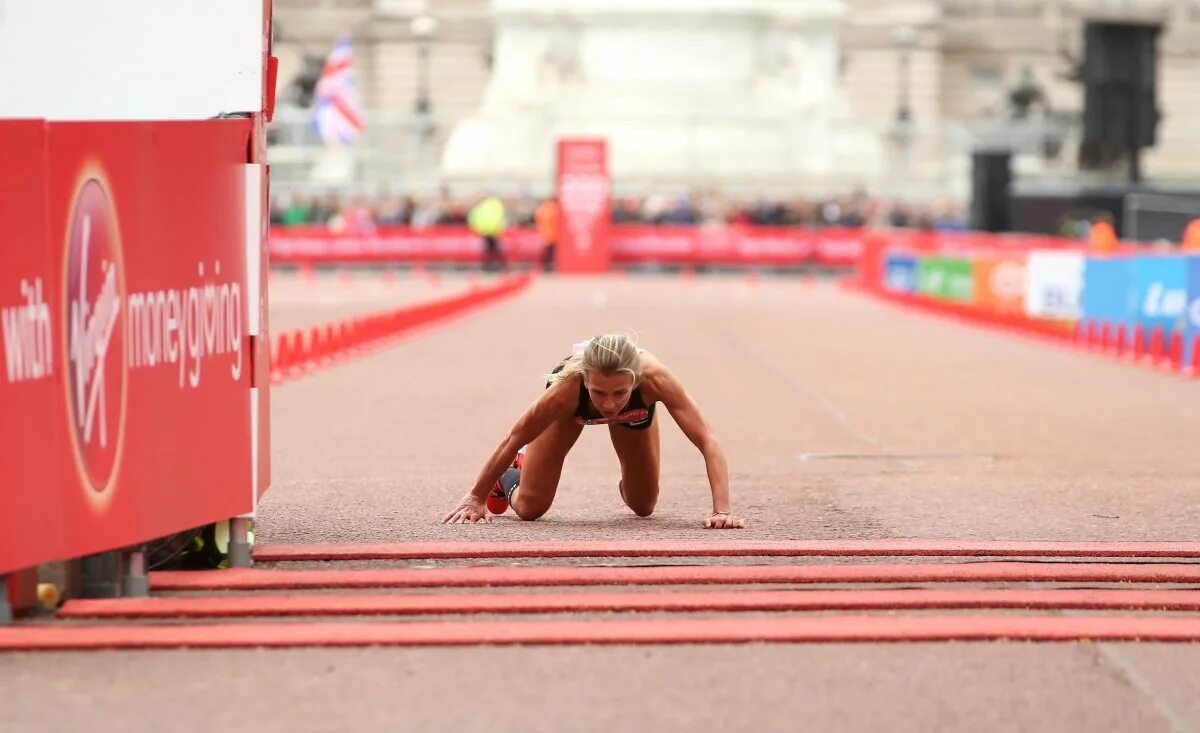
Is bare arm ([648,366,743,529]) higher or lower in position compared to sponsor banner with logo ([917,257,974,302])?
higher

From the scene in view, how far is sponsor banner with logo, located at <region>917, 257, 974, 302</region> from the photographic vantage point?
3531 centimetres

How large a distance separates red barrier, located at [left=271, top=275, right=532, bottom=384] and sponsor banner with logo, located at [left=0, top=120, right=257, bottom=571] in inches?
483

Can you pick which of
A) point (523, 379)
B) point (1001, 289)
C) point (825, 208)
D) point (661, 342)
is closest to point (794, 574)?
point (523, 379)

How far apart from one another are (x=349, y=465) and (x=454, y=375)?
8.05 meters

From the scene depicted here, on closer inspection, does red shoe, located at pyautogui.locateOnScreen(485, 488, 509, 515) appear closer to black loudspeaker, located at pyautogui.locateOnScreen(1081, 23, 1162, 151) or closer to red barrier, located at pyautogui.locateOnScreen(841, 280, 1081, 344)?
red barrier, located at pyautogui.locateOnScreen(841, 280, 1081, 344)

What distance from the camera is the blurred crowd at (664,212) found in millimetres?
53906

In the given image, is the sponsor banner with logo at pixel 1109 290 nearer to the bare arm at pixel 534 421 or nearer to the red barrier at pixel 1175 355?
the red barrier at pixel 1175 355

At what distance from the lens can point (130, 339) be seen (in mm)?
8219

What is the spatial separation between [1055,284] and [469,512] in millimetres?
20272

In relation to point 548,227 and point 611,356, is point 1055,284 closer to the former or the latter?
point 611,356

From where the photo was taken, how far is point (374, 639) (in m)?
7.54

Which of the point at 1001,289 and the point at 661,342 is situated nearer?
the point at 661,342

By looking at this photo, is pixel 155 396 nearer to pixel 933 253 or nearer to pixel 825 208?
pixel 933 253

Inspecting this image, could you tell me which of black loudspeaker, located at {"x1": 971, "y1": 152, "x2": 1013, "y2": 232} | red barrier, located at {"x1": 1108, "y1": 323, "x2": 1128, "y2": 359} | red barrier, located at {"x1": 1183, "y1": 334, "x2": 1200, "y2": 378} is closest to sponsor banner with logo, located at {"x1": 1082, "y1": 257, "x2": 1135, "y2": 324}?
red barrier, located at {"x1": 1108, "y1": 323, "x2": 1128, "y2": 359}
